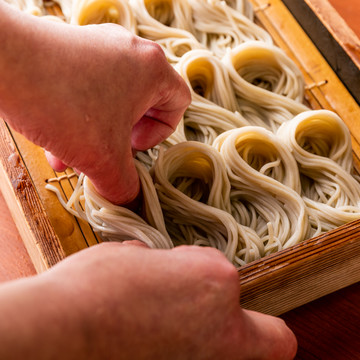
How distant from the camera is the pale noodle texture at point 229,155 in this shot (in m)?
1.72

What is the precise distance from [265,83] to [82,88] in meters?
1.06

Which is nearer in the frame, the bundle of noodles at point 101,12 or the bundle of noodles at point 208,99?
the bundle of noodles at point 208,99

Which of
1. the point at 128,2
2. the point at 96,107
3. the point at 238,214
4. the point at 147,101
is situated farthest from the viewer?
the point at 128,2

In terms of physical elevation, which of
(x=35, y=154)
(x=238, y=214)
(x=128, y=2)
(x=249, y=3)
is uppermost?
(x=249, y=3)

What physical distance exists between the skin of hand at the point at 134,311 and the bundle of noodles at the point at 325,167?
0.74 m

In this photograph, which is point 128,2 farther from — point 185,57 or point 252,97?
point 252,97

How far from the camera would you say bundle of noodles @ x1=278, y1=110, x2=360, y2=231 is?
5.97 feet

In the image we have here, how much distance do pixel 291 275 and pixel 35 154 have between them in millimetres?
906

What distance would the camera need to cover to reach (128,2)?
2.27m

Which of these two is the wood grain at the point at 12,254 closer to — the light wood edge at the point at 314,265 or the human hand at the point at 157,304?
the light wood edge at the point at 314,265

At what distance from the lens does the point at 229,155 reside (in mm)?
1827

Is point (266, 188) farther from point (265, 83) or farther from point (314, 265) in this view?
point (265, 83)

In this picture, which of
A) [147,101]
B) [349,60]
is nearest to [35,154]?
[147,101]

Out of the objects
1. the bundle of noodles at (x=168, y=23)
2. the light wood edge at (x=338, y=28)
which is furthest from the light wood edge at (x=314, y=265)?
the bundle of noodles at (x=168, y=23)
